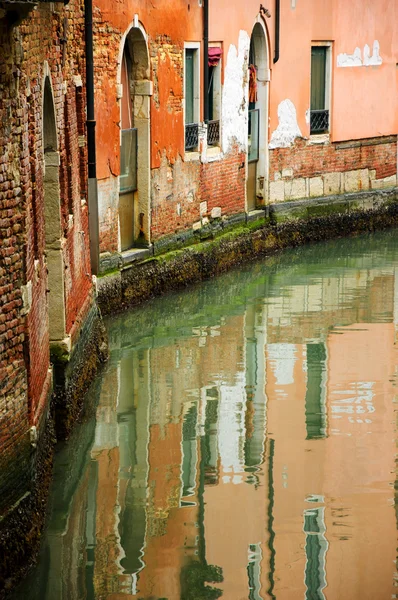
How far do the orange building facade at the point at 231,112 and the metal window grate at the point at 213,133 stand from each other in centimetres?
2

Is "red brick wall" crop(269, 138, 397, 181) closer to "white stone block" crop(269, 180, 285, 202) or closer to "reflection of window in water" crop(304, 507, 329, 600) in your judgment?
"white stone block" crop(269, 180, 285, 202)

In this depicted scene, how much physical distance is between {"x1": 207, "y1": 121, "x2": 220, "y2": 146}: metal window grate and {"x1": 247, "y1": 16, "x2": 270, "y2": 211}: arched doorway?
1.32 metres

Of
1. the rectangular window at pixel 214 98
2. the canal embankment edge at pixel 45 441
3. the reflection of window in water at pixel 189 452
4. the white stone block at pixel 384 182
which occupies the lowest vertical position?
the reflection of window in water at pixel 189 452

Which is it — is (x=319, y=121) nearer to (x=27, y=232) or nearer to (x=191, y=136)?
(x=191, y=136)

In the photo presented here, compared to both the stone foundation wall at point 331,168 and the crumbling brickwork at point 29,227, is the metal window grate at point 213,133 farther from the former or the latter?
the crumbling brickwork at point 29,227

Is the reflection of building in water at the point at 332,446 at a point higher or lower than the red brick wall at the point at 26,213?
lower

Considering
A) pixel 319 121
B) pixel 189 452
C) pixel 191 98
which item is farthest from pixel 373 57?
pixel 189 452

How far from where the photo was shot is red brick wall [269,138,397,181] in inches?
668

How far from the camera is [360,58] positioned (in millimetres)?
18281

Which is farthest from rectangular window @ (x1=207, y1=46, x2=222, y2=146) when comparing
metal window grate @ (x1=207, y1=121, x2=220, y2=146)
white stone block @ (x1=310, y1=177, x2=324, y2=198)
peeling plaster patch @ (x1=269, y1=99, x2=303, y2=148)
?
white stone block @ (x1=310, y1=177, x2=324, y2=198)

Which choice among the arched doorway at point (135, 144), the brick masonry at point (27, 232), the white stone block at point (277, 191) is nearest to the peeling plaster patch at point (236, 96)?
the white stone block at point (277, 191)

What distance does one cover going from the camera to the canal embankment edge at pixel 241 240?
12.2m

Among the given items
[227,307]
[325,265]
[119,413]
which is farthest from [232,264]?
[119,413]

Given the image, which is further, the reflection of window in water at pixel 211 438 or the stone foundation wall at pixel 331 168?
the stone foundation wall at pixel 331 168
